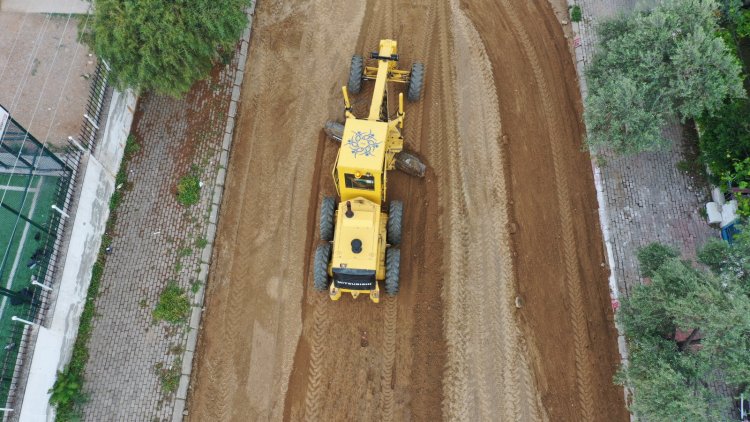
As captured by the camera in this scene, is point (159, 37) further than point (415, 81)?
No

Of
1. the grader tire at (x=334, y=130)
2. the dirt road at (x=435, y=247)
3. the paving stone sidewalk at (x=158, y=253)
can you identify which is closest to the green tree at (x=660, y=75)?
the dirt road at (x=435, y=247)

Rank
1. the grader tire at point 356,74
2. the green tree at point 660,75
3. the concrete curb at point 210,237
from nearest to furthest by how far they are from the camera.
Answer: the green tree at point 660,75 → the concrete curb at point 210,237 → the grader tire at point 356,74

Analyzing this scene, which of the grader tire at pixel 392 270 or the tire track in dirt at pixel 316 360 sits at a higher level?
the grader tire at pixel 392 270

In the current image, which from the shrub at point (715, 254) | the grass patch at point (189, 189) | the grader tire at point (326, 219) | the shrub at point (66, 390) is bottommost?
the shrub at point (66, 390)

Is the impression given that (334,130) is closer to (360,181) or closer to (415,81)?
(415,81)

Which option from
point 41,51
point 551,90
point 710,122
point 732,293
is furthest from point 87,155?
point 710,122

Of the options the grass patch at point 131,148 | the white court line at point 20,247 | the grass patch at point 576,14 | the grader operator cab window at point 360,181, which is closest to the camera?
the grader operator cab window at point 360,181

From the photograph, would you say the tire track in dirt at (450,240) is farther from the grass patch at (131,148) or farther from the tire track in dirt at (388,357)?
the grass patch at (131,148)

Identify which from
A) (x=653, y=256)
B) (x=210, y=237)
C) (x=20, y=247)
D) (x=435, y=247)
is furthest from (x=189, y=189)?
(x=653, y=256)
